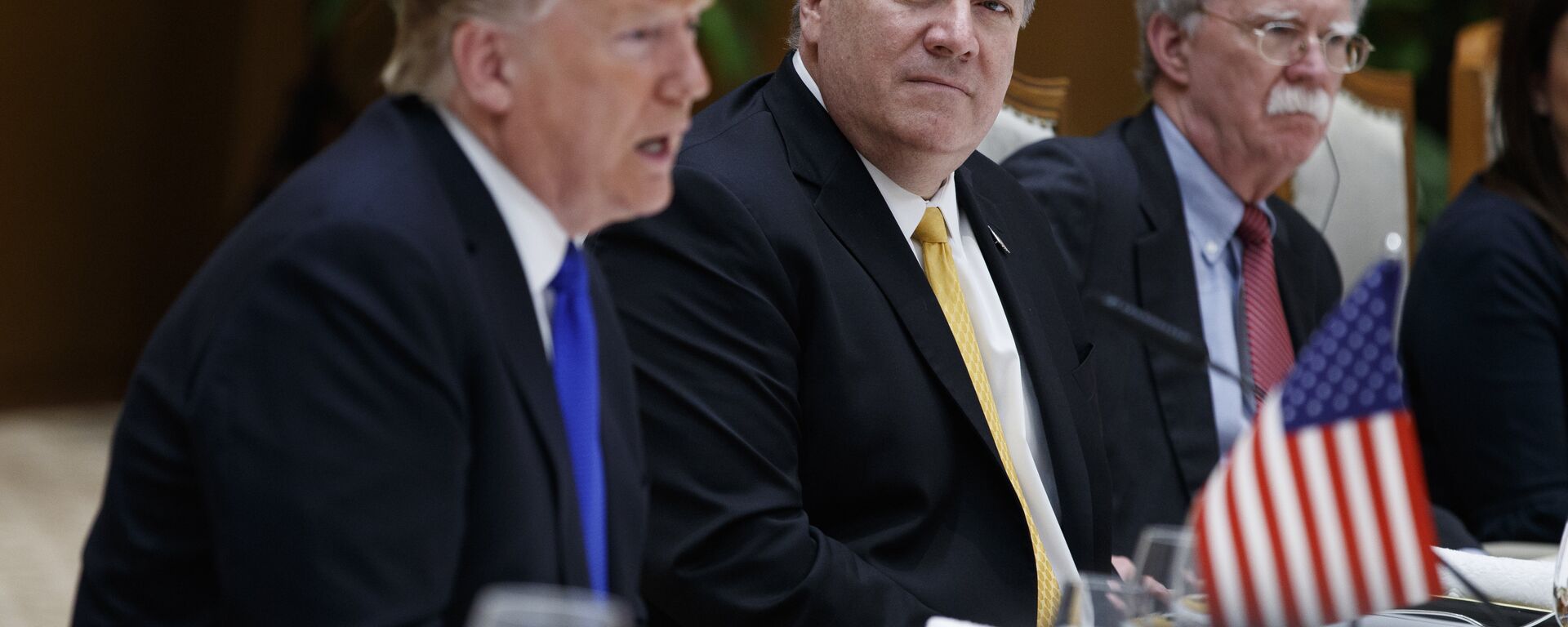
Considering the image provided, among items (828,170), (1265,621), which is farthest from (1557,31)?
(1265,621)

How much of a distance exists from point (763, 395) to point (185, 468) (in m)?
0.75

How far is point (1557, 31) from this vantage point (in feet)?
9.61

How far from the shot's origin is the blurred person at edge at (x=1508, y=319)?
2695 millimetres

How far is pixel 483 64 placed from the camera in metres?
1.18

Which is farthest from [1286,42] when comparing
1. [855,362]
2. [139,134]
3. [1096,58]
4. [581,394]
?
[139,134]

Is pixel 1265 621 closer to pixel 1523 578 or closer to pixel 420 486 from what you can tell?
pixel 420 486

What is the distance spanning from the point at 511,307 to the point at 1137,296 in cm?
154

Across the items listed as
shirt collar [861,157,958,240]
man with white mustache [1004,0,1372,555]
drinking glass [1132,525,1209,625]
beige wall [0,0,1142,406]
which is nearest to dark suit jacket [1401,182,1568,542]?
man with white mustache [1004,0,1372,555]

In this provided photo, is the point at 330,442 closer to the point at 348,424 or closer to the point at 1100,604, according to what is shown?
the point at 348,424

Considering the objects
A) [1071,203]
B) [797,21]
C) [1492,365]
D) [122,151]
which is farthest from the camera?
[122,151]

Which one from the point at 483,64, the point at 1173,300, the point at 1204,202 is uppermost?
the point at 483,64

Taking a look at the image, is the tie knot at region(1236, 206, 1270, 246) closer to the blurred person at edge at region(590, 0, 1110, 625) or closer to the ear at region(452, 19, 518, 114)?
the blurred person at edge at region(590, 0, 1110, 625)

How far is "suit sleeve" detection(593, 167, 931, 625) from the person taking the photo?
1.68 m

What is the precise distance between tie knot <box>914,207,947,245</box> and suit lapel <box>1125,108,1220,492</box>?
2.09ft
